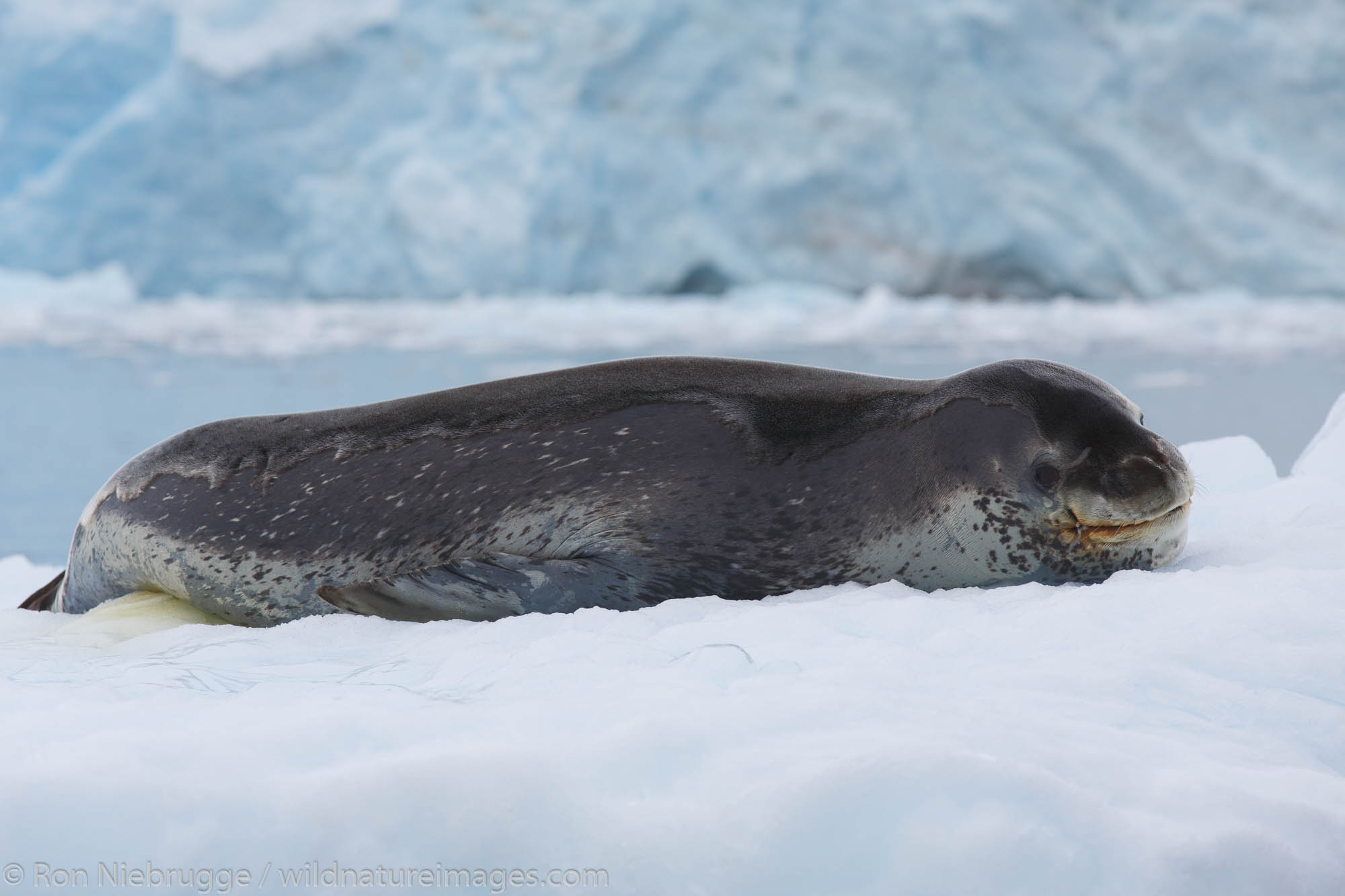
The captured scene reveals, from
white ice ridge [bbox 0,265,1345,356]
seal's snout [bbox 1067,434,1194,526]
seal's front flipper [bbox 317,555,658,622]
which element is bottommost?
seal's front flipper [bbox 317,555,658,622]

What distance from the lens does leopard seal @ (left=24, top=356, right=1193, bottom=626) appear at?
2191 mm

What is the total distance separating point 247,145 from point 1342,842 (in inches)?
579

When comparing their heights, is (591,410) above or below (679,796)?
above

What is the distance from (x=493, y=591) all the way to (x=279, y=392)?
6458 mm

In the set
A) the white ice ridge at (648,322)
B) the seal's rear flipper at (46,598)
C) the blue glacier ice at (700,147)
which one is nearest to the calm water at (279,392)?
the white ice ridge at (648,322)

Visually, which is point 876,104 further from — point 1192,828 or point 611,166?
point 1192,828

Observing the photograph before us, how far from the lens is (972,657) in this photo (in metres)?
1.64

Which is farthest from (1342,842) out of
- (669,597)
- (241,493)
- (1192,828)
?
(241,493)

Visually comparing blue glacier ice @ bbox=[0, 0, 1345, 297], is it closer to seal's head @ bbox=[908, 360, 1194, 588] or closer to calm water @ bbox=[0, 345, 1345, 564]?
calm water @ bbox=[0, 345, 1345, 564]

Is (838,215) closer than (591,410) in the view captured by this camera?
No

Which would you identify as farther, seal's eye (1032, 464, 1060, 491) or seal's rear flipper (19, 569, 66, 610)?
seal's rear flipper (19, 569, 66, 610)

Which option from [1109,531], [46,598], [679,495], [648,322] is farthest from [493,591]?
[648,322]

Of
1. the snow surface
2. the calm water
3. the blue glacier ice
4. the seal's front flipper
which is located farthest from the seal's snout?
the blue glacier ice

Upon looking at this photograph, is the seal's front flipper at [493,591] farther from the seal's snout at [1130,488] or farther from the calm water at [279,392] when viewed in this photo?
the calm water at [279,392]
